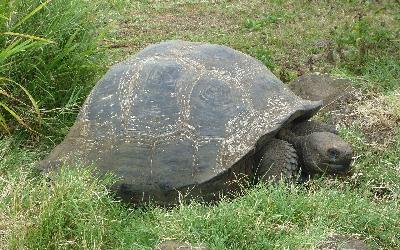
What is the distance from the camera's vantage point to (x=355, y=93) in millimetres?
5516

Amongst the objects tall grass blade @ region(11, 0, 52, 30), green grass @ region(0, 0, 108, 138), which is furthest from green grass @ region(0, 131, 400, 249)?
tall grass blade @ region(11, 0, 52, 30)

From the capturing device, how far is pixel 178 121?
402 centimetres

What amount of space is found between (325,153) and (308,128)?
0.41 metres

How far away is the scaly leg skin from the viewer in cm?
444

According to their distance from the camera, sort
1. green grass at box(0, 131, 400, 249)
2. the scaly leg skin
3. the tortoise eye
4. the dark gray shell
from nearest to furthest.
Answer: green grass at box(0, 131, 400, 249), the dark gray shell, the tortoise eye, the scaly leg skin

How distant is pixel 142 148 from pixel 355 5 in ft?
17.2

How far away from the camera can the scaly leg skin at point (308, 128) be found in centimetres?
444

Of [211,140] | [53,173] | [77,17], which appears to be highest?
[77,17]

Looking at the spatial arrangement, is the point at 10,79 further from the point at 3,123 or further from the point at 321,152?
the point at 321,152

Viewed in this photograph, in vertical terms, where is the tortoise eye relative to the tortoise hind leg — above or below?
above

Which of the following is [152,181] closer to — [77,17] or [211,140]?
[211,140]

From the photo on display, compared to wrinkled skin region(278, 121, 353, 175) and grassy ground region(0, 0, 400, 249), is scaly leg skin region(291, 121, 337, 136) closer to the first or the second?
wrinkled skin region(278, 121, 353, 175)

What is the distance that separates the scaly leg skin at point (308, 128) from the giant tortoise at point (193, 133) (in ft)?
0.32

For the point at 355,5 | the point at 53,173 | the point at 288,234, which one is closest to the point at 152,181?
the point at 53,173
